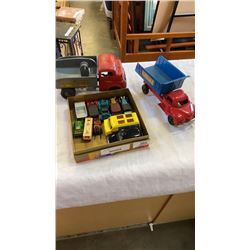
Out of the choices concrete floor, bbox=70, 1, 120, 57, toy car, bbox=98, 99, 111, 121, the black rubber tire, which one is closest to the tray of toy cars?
toy car, bbox=98, 99, 111, 121

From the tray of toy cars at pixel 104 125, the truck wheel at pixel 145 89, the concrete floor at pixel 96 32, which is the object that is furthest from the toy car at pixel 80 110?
the concrete floor at pixel 96 32

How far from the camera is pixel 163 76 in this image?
76 cm

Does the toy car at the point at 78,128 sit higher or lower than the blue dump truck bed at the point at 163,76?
lower

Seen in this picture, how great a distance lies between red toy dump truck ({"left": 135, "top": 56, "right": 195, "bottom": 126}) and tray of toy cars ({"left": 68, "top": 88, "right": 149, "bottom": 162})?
9 centimetres

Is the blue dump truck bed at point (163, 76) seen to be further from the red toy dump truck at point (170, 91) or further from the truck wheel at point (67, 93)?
the truck wheel at point (67, 93)

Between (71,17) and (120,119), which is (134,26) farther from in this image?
(120,119)

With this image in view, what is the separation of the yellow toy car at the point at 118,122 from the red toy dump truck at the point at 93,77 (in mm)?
173

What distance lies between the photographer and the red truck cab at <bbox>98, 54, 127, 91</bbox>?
29.2 inches

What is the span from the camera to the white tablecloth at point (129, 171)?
0.57 m

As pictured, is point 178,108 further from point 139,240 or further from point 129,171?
point 139,240

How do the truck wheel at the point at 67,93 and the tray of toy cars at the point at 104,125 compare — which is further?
the truck wheel at the point at 67,93

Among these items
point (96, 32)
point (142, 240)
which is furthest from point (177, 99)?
point (96, 32)

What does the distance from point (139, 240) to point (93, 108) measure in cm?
64
